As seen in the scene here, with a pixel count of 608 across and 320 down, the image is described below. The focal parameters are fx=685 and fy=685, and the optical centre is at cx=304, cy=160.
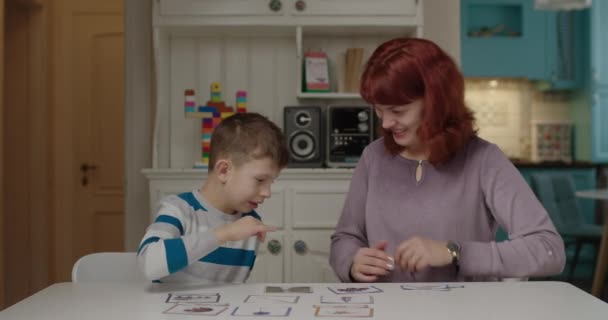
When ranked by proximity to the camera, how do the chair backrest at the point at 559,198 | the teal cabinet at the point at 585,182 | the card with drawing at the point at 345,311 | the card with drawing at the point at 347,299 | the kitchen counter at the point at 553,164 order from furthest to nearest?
the teal cabinet at the point at 585,182, the kitchen counter at the point at 553,164, the chair backrest at the point at 559,198, the card with drawing at the point at 347,299, the card with drawing at the point at 345,311

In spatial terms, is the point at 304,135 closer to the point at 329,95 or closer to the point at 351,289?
the point at 329,95

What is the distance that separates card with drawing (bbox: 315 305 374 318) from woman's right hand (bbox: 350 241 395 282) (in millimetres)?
352

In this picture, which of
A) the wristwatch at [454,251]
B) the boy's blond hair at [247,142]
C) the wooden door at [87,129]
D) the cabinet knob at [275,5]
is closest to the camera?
the wristwatch at [454,251]

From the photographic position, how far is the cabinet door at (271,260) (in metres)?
3.27

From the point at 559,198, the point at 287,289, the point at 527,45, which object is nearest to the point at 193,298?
the point at 287,289

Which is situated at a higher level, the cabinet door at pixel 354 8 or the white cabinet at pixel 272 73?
the cabinet door at pixel 354 8

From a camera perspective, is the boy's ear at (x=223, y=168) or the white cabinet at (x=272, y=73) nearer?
the boy's ear at (x=223, y=168)

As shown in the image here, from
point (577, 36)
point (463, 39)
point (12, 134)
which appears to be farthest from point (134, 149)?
point (577, 36)

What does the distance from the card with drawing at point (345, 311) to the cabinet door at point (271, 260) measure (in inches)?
78.9

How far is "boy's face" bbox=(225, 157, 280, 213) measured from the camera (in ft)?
5.44

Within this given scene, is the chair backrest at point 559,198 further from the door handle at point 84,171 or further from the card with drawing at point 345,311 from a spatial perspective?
the card with drawing at point 345,311

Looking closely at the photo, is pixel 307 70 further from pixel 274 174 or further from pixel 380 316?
pixel 380 316

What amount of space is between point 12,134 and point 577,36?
5.04 meters

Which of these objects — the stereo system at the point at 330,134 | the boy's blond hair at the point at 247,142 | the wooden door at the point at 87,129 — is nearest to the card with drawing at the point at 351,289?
the boy's blond hair at the point at 247,142
